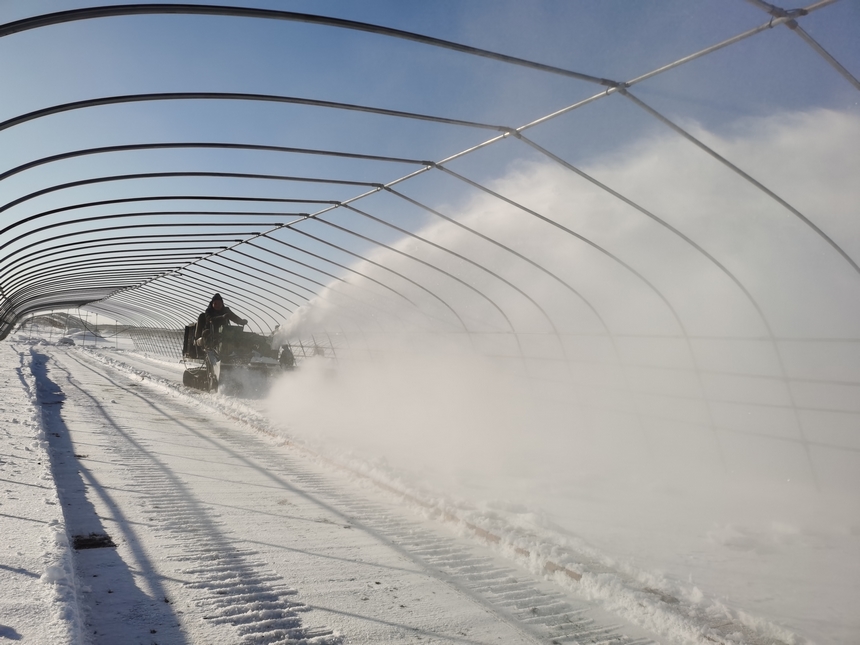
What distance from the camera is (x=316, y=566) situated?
4.46m

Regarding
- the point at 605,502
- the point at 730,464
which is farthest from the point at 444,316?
the point at 605,502

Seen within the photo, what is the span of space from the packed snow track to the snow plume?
1860 mm

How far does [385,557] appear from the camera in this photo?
4.77 metres

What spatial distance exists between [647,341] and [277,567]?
857 centimetres

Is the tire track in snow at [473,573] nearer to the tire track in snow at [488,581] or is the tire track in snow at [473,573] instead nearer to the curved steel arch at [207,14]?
the tire track in snow at [488,581]

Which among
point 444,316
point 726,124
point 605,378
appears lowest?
point 605,378

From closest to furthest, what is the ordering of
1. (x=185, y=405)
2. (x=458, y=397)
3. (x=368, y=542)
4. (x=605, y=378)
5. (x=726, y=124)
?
(x=368, y=542) < (x=726, y=124) < (x=605, y=378) < (x=185, y=405) < (x=458, y=397)

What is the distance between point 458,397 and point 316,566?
1172 cm

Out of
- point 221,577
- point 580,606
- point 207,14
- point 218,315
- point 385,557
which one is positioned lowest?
point 221,577

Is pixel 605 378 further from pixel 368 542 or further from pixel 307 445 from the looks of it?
pixel 368 542

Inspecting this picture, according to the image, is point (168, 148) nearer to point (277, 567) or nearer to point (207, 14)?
point (207, 14)

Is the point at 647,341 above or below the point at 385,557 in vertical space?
above

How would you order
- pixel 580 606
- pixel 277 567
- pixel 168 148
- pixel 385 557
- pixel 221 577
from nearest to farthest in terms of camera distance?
pixel 580 606 < pixel 221 577 < pixel 277 567 < pixel 385 557 < pixel 168 148

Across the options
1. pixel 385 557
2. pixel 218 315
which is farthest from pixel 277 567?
pixel 218 315
